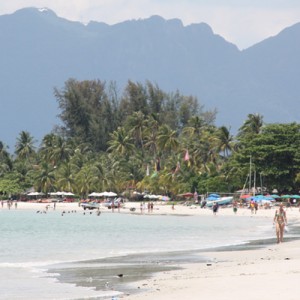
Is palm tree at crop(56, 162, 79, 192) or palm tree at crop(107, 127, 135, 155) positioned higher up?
palm tree at crop(107, 127, 135, 155)

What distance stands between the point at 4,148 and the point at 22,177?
17.2 m

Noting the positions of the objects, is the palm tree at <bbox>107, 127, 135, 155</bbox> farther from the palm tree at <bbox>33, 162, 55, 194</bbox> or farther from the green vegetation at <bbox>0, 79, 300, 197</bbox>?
the palm tree at <bbox>33, 162, 55, 194</bbox>

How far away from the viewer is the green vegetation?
3465 inches

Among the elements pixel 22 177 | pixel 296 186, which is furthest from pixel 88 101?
pixel 296 186

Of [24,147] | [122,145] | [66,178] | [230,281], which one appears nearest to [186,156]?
[122,145]

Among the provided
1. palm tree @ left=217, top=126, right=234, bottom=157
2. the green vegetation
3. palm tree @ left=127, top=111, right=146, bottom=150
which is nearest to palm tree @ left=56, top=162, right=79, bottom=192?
the green vegetation

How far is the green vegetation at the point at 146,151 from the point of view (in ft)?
289

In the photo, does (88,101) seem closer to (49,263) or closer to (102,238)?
(102,238)

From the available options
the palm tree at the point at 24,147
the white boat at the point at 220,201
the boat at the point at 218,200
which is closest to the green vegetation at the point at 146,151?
the palm tree at the point at 24,147

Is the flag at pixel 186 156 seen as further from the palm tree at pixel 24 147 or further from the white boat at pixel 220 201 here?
the palm tree at pixel 24 147

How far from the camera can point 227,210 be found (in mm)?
77250

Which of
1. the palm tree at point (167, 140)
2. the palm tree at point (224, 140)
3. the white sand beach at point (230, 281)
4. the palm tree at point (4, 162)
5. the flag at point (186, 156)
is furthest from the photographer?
the palm tree at point (4, 162)

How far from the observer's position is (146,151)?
118 m

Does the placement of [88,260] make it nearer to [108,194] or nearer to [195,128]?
[108,194]
